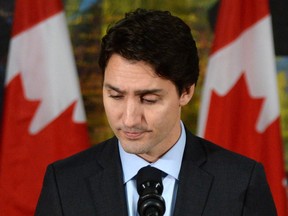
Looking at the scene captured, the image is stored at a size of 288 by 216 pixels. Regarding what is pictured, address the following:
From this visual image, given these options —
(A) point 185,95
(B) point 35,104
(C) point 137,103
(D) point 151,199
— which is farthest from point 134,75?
(B) point 35,104

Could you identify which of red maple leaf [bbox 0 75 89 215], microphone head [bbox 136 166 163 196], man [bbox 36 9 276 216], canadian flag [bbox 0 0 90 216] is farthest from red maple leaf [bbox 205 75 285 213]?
microphone head [bbox 136 166 163 196]

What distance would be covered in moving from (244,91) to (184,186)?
119 cm

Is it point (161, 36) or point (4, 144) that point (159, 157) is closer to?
point (161, 36)

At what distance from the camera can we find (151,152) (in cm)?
140

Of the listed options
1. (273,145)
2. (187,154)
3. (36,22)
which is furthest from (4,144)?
(187,154)

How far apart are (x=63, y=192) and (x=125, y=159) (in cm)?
16

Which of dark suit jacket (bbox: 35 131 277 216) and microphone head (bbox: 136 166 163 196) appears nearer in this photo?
microphone head (bbox: 136 166 163 196)

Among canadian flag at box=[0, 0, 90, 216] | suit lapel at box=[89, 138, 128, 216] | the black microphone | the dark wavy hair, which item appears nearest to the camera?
the black microphone

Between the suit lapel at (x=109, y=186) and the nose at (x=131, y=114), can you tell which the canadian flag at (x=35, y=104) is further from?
the nose at (x=131, y=114)

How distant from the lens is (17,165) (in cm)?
248

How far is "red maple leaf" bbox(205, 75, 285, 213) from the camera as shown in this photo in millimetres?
2494

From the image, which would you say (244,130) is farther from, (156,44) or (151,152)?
(156,44)

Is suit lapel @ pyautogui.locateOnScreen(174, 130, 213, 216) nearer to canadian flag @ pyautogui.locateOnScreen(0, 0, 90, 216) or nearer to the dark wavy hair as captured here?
the dark wavy hair

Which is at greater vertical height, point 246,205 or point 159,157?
point 159,157
